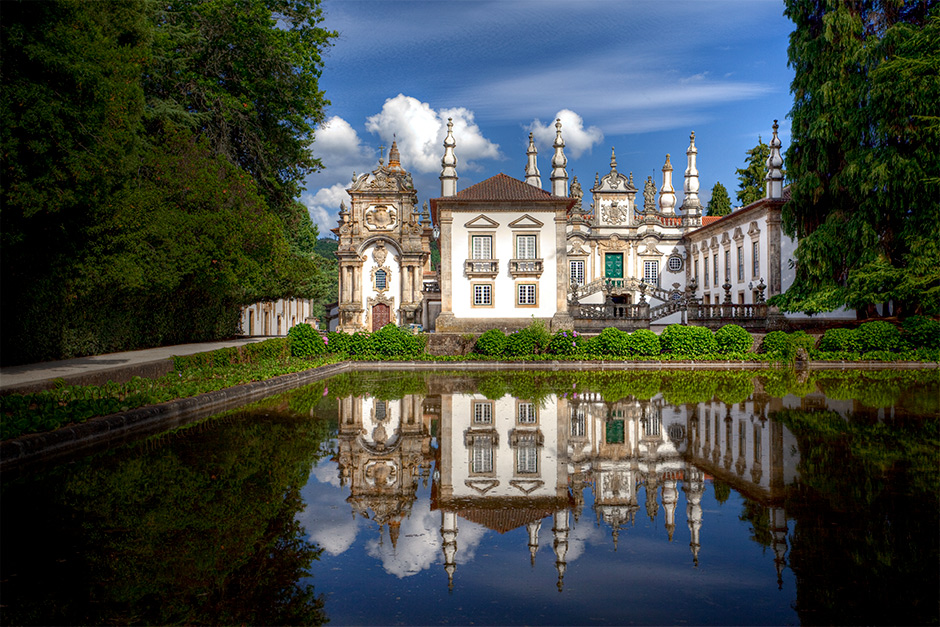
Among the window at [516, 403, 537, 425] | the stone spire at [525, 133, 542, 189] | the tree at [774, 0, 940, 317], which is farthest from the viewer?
the stone spire at [525, 133, 542, 189]

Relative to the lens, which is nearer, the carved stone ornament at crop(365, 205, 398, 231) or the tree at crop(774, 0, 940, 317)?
the tree at crop(774, 0, 940, 317)

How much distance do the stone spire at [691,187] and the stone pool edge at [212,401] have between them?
24.2 m

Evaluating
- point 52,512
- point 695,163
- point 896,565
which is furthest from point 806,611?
point 695,163

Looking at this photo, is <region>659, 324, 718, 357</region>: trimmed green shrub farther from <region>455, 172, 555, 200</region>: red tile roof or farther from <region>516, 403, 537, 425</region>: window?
<region>516, 403, 537, 425</region>: window

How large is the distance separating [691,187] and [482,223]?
23.0 m

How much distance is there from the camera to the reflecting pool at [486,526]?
3.69 meters

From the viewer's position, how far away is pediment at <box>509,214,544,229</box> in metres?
29.0

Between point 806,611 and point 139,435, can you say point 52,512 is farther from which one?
point 806,611

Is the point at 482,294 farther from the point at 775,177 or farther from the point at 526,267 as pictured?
the point at 775,177

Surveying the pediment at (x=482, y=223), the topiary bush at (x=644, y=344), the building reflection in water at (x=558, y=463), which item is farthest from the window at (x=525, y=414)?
the pediment at (x=482, y=223)

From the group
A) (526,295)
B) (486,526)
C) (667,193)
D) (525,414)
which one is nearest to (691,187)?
(667,193)

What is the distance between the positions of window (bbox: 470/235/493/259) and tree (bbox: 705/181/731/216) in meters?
31.0

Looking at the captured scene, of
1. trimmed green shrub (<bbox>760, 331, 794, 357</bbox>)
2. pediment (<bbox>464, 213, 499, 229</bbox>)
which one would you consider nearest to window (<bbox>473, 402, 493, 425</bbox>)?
trimmed green shrub (<bbox>760, 331, 794, 357</bbox>)

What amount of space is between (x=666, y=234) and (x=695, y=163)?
6695 millimetres
